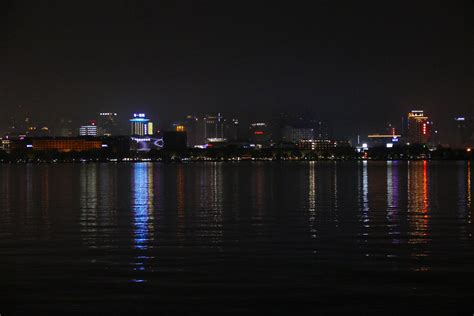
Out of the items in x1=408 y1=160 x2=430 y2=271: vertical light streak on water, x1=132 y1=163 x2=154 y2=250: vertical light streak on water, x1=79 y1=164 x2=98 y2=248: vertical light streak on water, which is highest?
x1=79 y1=164 x2=98 y2=248: vertical light streak on water

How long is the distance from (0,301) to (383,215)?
21.2m

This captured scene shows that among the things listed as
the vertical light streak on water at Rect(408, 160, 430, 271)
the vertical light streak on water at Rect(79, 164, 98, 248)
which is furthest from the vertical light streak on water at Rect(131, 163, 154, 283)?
the vertical light streak on water at Rect(408, 160, 430, 271)

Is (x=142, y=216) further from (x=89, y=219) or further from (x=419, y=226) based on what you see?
(x=419, y=226)

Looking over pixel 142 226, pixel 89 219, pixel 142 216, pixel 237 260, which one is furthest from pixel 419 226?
pixel 89 219

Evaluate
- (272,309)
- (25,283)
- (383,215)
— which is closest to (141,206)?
(383,215)

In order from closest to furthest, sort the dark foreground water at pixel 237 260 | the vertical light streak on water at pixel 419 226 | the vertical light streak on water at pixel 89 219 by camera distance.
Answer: the dark foreground water at pixel 237 260 < the vertical light streak on water at pixel 419 226 < the vertical light streak on water at pixel 89 219

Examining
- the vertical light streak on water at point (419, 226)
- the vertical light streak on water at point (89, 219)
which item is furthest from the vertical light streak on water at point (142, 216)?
the vertical light streak on water at point (419, 226)

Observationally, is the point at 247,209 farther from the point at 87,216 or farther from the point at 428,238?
the point at 428,238

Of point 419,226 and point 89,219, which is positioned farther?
point 89,219

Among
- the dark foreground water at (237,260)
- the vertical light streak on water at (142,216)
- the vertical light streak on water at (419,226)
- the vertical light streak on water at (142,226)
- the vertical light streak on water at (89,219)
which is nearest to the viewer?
the dark foreground water at (237,260)

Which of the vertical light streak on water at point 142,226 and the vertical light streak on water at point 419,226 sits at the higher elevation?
the vertical light streak on water at point 142,226

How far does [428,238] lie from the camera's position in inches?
973

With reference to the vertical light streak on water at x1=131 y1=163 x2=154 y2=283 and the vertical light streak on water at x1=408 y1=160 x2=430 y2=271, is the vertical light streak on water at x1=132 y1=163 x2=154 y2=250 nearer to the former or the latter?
the vertical light streak on water at x1=131 y1=163 x2=154 y2=283

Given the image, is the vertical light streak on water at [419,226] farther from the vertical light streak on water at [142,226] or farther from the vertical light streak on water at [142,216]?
the vertical light streak on water at [142,216]
